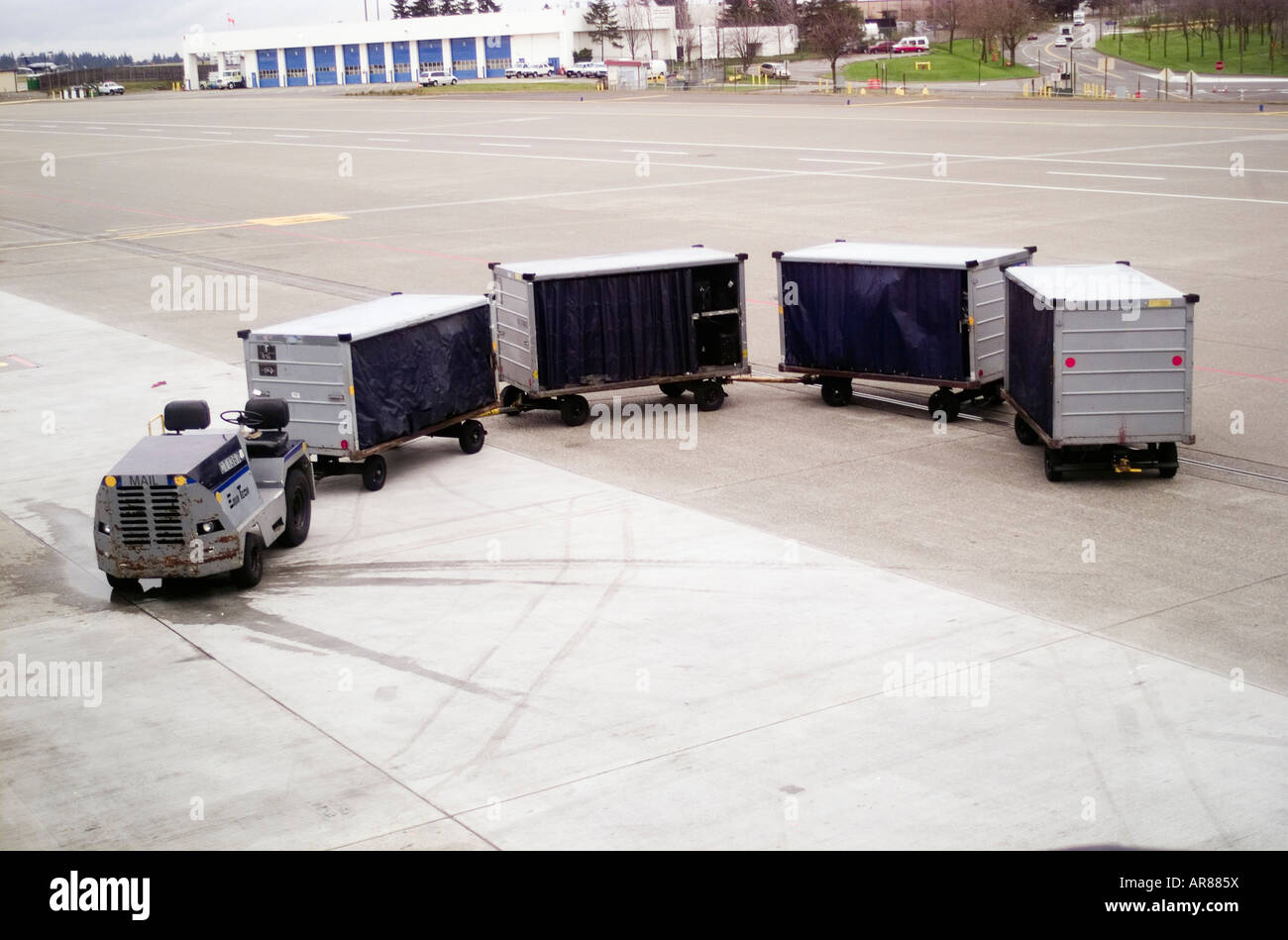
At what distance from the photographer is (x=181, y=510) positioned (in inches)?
531

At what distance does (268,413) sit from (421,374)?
9.95 feet

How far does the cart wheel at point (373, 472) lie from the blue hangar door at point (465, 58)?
17127cm

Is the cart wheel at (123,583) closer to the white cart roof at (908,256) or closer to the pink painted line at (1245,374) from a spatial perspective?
the white cart roof at (908,256)

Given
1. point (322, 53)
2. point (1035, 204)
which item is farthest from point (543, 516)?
point (322, 53)

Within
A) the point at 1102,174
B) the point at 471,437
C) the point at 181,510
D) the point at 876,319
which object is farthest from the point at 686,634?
the point at 1102,174

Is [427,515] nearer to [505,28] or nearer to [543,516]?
[543,516]

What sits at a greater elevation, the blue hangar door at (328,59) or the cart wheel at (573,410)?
the blue hangar door at (328,59)

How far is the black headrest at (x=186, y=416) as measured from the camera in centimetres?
1430

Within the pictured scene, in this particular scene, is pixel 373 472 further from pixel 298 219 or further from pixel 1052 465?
pixel 298 219

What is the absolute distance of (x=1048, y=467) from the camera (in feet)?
55.1

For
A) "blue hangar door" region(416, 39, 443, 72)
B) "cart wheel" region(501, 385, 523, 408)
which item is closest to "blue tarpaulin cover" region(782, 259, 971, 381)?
"cart wheel" region(501, 385, 523, 408)

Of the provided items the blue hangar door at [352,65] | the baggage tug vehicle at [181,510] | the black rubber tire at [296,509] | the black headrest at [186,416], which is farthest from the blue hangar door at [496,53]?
the baggage tug vehicle at [181,510]

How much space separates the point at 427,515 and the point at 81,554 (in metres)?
3.82
